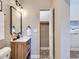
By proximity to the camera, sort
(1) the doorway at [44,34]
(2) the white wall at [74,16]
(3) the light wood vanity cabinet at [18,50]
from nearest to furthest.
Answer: (3) the light wood vanity cabinet at [18,50] < (2) the white wall at [74,16] < (1) the doorway at [44,34]

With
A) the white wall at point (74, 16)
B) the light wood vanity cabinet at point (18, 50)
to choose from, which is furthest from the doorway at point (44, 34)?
the light wood vanity cabinet at point (18, 50)

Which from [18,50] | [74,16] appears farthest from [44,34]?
[18,50]

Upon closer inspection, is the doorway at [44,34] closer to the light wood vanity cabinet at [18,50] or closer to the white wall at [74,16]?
the white wall at [74,16]

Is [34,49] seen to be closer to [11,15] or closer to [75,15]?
[11,15]

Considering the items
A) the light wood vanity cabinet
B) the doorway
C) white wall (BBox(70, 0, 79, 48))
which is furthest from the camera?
the doorway

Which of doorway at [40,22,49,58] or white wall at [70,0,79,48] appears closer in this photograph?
white wall at [70,0,79,48]

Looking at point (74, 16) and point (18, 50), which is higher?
A: point (74, 16)

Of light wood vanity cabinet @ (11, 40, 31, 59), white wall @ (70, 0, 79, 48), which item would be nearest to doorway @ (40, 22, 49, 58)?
white wall @ (70, 0, 79, 48)

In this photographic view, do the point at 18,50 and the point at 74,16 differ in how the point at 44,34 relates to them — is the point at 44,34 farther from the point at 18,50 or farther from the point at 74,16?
the point at 18,50

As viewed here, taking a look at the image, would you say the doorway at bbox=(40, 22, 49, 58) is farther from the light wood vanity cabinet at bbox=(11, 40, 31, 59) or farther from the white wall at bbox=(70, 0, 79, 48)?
the light wood vanity cabinet at bbox=(11, 40, 31, 59)

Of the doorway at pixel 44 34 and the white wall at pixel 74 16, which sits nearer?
the white wall at pixel 74 16

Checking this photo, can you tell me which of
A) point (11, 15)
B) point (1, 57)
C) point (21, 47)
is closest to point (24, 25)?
point (11, 15)

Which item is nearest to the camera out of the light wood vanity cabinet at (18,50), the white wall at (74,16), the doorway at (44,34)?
the light wood vanity cabinet at (18,50)

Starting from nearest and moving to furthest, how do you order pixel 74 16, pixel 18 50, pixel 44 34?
pixel 18 50 < pixel 74 16 < pixel 44 34
